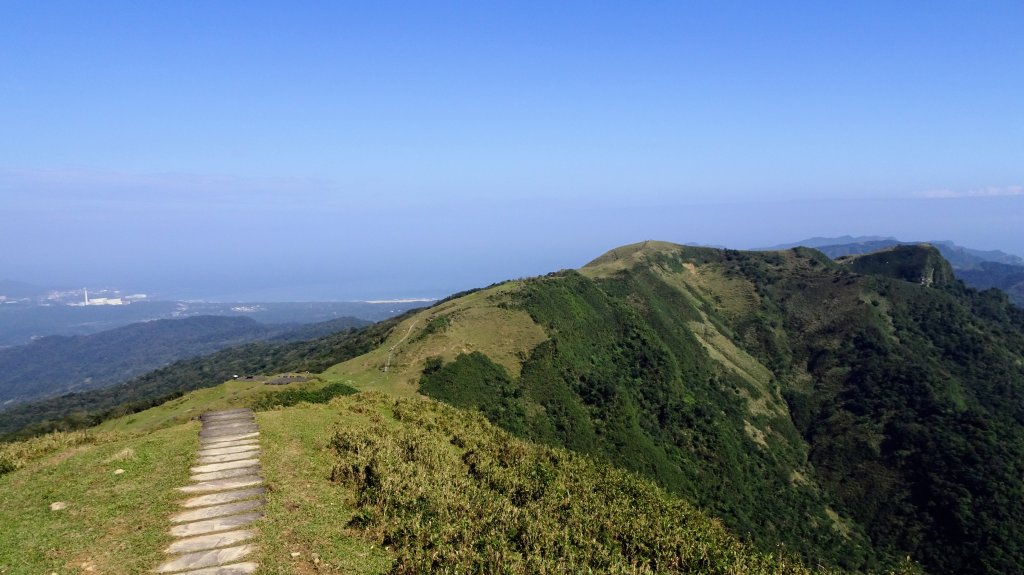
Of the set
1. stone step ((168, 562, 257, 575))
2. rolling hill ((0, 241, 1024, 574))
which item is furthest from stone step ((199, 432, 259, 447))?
stone step ((168, 562, 257, 575))

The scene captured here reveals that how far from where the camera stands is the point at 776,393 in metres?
94.9

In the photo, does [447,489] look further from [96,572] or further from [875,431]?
[875,431]

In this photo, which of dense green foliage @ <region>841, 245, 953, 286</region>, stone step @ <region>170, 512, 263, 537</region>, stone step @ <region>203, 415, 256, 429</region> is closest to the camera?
stone step @ <region>170, 512, 263, 537</region>

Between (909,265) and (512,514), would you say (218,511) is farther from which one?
(909,265)

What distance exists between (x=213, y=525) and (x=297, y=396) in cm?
2425

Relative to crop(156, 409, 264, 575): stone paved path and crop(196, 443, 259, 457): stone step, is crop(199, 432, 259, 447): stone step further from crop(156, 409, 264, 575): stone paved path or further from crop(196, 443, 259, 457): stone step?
crop(196, 443, 259, 457): stone step

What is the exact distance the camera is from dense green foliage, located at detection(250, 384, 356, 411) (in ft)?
110

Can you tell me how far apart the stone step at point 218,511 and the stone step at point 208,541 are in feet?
3.53

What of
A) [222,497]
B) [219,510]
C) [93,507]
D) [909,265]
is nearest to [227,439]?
[222,497]

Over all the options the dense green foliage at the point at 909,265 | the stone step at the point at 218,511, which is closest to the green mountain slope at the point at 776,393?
the dense green foliage at the point at 909,265

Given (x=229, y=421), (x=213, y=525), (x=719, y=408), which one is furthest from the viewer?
(x=719, y=408)

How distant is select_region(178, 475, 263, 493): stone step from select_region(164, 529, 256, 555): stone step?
2.89m

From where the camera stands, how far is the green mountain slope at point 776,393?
58750 mm

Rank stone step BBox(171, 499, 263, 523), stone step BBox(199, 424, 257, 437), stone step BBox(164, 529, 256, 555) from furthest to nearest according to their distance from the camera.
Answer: stone step BBox(199, 424, 257, 437) < stone step BBox(171, 499, 263, 523) < stone step BBox(164, 529, 256, 555)
